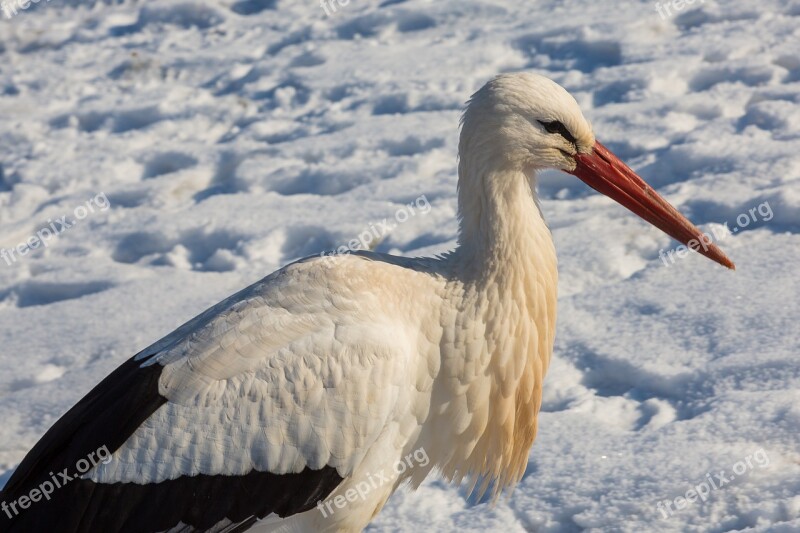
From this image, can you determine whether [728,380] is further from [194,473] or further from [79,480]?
[79,480]

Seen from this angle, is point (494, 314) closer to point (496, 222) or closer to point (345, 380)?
point (496, 222)

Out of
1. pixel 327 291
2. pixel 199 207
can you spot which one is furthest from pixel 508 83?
pixel 199 207

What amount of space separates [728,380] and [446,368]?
1.58m

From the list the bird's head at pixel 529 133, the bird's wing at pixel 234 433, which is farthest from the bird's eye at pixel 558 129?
the bird's wing at pixel 234 433

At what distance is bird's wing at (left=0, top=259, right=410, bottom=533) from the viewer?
11.0ft

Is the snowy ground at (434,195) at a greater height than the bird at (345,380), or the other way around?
the bird at (345,380)

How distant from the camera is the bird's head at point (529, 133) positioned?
3.55 metres

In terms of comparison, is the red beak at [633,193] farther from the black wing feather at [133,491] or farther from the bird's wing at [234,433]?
the black wing feather at [133,491]

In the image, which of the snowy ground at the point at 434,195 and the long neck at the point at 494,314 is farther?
the snowy ground at the point at 434,195

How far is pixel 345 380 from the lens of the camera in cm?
336

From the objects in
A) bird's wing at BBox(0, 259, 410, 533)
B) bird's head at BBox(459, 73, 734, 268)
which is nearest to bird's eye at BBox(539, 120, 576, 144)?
bird's head at BBox(459, 73, 734, 268)

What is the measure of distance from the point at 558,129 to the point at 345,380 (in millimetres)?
1169

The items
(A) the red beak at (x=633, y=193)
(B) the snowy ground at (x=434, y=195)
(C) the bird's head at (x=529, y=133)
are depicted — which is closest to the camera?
(C) the bird's head at (x=529, y=133)

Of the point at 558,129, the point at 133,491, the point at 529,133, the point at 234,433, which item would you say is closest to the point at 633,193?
the point at 558,129
